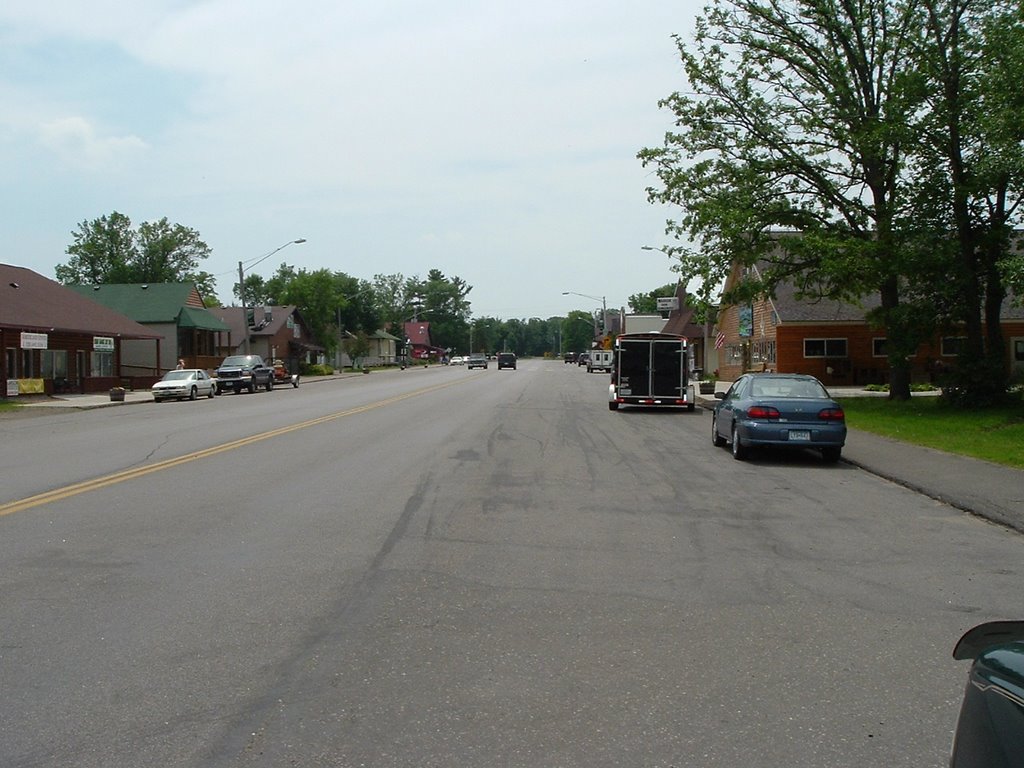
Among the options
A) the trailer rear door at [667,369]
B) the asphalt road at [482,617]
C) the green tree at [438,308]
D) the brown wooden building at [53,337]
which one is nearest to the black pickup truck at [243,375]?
the brown wooden building at [53,337]

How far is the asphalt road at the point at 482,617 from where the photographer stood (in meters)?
4.46

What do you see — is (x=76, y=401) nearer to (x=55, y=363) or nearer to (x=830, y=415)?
(x=55, y=363)

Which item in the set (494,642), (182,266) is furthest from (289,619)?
Result: (182,266)

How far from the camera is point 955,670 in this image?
543cm

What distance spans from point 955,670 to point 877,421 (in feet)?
64.4

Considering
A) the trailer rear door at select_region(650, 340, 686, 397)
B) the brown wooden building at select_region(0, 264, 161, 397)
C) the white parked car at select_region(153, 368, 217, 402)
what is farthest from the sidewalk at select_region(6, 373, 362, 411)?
the trailer rear door at select_region(650, 340, 686, 397)

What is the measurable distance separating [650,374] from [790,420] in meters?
14.8

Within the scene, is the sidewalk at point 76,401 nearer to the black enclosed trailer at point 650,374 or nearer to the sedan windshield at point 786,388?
the black enclosed trailer at point 650,374

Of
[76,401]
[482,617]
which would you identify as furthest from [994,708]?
[76,401]

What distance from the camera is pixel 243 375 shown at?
46.6 m

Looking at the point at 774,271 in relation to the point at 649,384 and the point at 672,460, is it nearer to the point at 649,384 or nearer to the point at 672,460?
the point at 649,384

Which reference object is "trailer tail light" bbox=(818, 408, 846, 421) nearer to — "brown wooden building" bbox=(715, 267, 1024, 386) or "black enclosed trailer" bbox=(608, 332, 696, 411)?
"black enclosed trailer" bbox=(608, 332, 696, 411)

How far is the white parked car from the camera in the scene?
39719 mm

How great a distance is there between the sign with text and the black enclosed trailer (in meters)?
21.8
